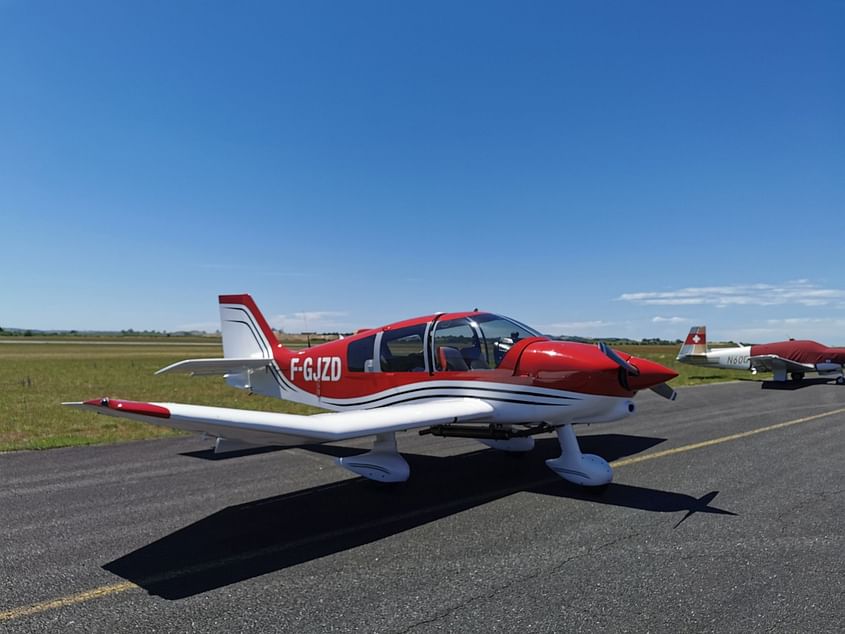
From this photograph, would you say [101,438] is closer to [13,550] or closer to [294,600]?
[13,550]

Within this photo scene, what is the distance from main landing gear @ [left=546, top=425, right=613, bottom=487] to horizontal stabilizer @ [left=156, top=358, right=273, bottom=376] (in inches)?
239

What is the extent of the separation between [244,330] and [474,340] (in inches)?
225

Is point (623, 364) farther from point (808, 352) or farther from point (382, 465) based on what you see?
point (808, 352)

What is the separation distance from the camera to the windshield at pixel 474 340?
754 cm

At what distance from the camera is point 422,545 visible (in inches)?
201

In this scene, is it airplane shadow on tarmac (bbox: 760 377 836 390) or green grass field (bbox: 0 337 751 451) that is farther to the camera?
airplane shadow on tarmac (bbox: 760 377 836 390)

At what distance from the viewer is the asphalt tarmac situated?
3793 mm

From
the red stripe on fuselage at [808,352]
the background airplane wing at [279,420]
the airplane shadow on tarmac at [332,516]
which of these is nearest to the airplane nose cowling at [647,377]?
the airplane shadow on tarmac at [332,516]

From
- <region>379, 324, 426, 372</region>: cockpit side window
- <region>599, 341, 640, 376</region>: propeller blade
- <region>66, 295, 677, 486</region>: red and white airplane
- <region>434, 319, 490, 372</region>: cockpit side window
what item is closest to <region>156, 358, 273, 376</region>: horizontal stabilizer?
<region>66, 295, 677, 486</region>: red and white airplane

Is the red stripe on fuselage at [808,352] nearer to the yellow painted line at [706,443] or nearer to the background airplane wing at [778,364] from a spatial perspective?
the background airplane wing at [778,364]

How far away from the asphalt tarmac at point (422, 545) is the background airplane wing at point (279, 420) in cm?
96

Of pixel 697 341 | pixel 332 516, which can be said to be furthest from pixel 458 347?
pixel 697 341

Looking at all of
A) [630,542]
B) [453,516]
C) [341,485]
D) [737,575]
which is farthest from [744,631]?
[341,485]

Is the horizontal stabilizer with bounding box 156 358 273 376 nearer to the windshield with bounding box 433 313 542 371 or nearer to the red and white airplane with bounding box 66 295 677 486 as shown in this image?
the red and white airplane with bounding box 66 295 677 486
